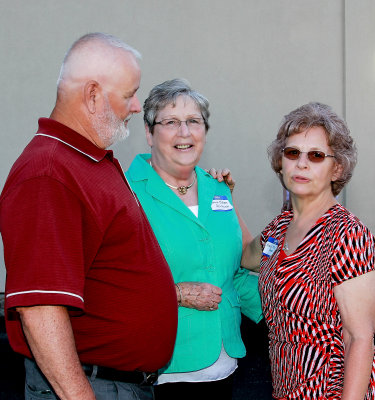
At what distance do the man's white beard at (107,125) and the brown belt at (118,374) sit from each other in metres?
0.78

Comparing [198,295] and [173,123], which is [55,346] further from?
[173,123]

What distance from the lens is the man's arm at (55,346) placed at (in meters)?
1.61

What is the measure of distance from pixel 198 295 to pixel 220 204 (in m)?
0.56

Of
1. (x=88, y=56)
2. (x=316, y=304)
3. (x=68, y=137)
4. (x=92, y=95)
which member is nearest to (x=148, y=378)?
(x=316, y=304)

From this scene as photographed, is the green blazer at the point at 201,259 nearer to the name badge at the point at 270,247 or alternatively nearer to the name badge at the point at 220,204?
the name badge at the point at 220,204

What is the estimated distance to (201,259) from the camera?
9.00 ft

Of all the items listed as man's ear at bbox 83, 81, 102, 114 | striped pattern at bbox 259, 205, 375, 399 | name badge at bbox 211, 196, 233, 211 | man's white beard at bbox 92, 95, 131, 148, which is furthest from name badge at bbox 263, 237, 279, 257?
man's ear at bbox 83, 81, 102, 114

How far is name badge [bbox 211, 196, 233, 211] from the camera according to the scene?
2961mm

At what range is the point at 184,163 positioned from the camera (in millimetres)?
2906

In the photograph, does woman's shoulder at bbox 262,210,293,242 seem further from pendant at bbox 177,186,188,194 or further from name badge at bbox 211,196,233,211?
pendant at bbox 177,186,188,194

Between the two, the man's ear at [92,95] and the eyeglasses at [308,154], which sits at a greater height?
the man's ear at [92,95]

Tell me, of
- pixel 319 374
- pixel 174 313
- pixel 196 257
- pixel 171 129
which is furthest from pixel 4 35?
pixel 319 374

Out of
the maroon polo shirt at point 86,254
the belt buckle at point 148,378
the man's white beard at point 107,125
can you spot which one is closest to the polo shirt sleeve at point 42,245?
the maroon polo shirt at point 86,254

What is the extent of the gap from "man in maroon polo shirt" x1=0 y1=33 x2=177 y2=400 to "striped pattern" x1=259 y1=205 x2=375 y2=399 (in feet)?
1.60
